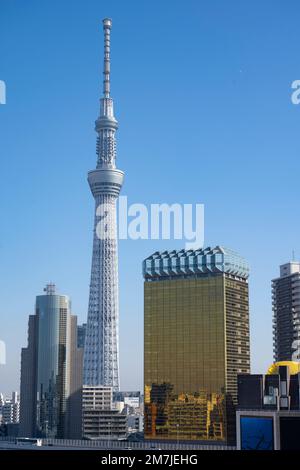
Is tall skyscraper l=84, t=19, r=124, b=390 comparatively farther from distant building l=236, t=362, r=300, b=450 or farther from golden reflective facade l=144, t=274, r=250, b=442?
distant building l=236, t=362, r=300, b=450

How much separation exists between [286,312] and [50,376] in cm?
4815

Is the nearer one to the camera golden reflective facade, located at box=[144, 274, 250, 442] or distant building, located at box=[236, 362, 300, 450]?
distant building, located at box=[236, 362, 300, 450]

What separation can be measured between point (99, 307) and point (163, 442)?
49991 millimetres

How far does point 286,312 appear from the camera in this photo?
15075 cm

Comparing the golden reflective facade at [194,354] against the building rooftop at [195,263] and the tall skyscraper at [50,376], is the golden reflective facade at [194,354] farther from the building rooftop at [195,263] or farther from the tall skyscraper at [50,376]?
the tall skyscraper at [50,376]

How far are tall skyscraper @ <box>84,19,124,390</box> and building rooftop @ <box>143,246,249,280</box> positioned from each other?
26.3m

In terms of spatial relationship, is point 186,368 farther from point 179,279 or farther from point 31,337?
point 31,337

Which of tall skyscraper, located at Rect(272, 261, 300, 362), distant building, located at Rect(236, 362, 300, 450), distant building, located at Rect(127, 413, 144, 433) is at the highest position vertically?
tall skyscraper, located at Rect(272, 261, 300, 362)

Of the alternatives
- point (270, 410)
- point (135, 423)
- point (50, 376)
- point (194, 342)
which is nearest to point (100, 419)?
point (50, 376)

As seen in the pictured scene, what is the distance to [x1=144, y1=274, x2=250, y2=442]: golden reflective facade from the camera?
407ft

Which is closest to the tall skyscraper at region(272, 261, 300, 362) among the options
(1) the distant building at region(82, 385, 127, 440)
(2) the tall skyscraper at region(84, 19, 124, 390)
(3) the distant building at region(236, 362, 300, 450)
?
(1) the distant building at region(82, 385, 127, 440)

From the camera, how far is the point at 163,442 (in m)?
126

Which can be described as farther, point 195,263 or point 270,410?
point 195,263

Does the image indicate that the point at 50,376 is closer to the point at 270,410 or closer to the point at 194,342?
the point at 194,342
